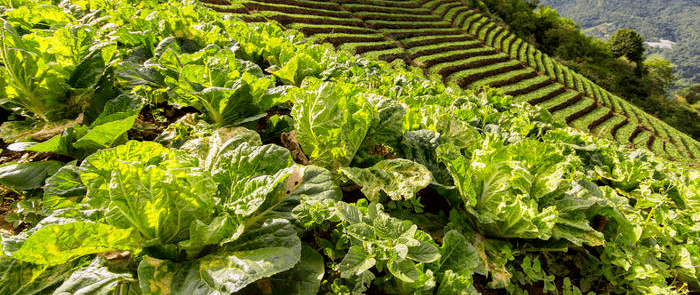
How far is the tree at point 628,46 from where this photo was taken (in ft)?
178

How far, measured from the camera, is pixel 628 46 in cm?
5400

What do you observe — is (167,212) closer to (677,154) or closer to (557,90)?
(557,90)

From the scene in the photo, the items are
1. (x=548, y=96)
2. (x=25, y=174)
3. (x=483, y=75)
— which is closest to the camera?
(x=25, y=174)

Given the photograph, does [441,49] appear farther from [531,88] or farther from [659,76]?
[659,76]

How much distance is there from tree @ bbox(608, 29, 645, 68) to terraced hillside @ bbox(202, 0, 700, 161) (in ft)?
105

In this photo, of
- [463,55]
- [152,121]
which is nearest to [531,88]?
[463,55]

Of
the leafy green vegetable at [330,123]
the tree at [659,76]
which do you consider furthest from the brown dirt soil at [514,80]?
the tree at [659,76]

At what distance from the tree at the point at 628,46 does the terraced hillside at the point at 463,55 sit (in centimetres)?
3199

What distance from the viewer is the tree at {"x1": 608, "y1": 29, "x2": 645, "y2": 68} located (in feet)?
178

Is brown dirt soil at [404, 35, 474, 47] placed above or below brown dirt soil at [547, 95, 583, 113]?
above

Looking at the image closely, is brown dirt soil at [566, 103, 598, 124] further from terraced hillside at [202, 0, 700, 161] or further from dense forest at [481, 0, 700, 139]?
dense forest at [481, 0, 700, 139]

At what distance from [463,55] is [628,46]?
45.6 m

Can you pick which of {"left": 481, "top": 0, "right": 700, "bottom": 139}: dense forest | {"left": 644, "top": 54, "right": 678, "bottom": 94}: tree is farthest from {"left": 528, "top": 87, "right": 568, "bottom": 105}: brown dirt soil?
{"left": 644, "top": 54, "right": 678, "bottom": 94}: tree

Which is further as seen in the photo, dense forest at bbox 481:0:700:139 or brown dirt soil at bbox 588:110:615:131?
dense forest at bbox 481:0:700:139
